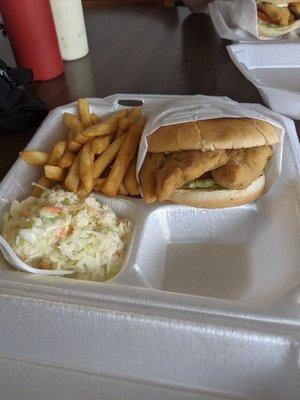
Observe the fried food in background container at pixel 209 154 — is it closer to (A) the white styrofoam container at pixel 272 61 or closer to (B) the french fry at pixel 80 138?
(B) the french fry at pixel 80 138

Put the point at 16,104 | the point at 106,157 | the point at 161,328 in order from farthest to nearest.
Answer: the point at 16,104, the point at 106,157, the point at 161,328

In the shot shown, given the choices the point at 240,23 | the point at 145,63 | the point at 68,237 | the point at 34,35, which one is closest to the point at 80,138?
the point at 68,237

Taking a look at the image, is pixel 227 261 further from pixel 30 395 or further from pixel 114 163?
pixel 30 395

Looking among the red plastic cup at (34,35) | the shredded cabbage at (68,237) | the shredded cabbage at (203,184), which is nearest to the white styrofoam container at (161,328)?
the shredded cabbage at (68,237)

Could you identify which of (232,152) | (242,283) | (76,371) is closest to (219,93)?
(232,152)

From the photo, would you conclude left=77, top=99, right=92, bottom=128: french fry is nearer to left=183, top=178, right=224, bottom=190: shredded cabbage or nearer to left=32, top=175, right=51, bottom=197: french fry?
left=32, top=175, right=51, bottom=197: french fry

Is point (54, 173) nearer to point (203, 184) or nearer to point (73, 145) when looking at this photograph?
point (73, 145)
